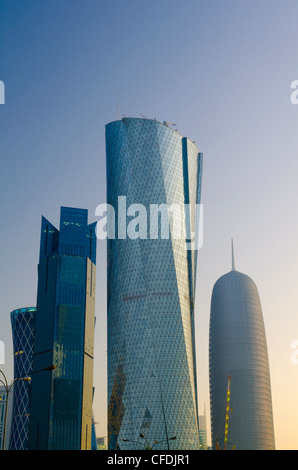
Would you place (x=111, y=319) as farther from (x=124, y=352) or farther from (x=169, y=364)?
(x=169, y=364)

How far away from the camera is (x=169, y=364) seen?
610 feet

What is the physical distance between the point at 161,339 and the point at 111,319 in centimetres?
2028

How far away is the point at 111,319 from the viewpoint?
19888cm
